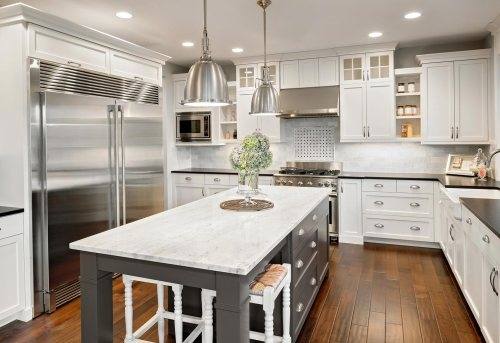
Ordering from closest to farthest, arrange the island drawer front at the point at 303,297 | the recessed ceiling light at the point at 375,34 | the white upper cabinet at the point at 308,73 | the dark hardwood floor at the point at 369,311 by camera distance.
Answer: the island drawer front at the point at 303,297
the dark hardwood floor at the point at 369,311
the recessed ceiling light at the point at 375,34
the white upper cabinet at the point at 308,73

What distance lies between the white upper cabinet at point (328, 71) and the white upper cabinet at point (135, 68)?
2.22 m

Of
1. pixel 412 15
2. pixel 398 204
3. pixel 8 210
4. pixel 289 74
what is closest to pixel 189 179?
pixel 289 74

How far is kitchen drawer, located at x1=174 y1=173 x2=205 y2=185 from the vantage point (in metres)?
5.72

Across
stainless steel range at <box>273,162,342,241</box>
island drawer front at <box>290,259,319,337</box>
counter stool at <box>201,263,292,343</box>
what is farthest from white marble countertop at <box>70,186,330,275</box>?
stainless steel range at <box>273,162,342,241</box>

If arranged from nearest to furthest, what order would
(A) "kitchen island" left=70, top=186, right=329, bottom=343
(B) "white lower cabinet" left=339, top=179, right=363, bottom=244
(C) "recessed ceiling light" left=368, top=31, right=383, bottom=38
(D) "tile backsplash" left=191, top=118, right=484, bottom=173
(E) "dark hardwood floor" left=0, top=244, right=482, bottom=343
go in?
(A) "kitchen island" left=70, top=186, right=329, bottom=343, (E) "dark hardwood floor" left=0, top=244, right=482, bottom=343, (C) "recessed ceiling light" left=368, top=31, right=383, bottom=38, (B) "white lower cabinet" left=339, top=179, right=363, bottom=244, (D) "tile backsplash" left=191, top=118, right=484, bottom=173

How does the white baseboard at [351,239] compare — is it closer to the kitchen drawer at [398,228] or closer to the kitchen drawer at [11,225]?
the kitchen drawer at [398,228]

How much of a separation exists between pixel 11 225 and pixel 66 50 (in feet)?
5.03

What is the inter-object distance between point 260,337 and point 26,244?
1.98 metres

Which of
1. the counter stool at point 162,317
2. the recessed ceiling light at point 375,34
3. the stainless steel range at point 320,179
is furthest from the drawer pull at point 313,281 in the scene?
the recessed ceiling light at point 375,34

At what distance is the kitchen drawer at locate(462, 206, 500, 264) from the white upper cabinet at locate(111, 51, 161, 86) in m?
3.42

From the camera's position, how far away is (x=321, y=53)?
16.9 ft

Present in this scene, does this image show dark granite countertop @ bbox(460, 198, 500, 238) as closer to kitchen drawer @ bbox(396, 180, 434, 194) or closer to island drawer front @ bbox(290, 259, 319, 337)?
island drawer front @ bbox(290, 259, 319, 337)

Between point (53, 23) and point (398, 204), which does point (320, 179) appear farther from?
Result: point (53, 23)

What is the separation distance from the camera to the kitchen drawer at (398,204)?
4.55 m
